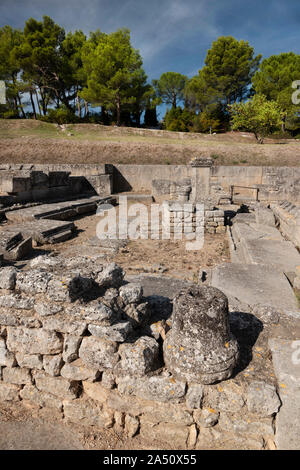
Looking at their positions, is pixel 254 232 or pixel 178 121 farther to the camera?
pixel 178 121

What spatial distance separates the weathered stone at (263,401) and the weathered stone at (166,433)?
56cm

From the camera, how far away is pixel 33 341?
2.41 m

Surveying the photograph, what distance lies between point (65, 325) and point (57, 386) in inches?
24.2

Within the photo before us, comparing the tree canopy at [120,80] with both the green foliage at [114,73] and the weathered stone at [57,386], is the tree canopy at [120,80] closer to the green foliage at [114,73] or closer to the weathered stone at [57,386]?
the green foliage at [114,73]

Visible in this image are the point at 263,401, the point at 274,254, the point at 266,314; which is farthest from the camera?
the point at 274,254

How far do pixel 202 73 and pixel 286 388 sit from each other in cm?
3978

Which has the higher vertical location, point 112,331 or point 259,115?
point 259,115

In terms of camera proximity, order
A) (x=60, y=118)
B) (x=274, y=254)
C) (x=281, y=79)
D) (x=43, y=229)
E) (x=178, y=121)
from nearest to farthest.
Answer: (x=274, y=254) → (x=43, y=229) → (x=60, y=118) → (x=281, y=79) → (x=178, y=121)

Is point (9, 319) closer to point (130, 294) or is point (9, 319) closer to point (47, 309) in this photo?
point (47, 309)

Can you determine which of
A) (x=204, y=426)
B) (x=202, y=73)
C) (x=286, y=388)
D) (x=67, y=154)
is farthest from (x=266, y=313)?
(x=202, y=73)

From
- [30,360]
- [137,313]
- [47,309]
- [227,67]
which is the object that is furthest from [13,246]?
[227,67]

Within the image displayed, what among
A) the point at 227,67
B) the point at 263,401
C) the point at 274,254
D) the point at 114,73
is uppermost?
the point at 227,67

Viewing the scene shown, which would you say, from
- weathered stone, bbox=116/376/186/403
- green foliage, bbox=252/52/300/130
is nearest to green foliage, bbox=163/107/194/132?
green foliage, bbox=252/52/300/130

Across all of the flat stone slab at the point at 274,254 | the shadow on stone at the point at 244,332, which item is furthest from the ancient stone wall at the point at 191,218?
the shadow on stone at the point at 244,332
